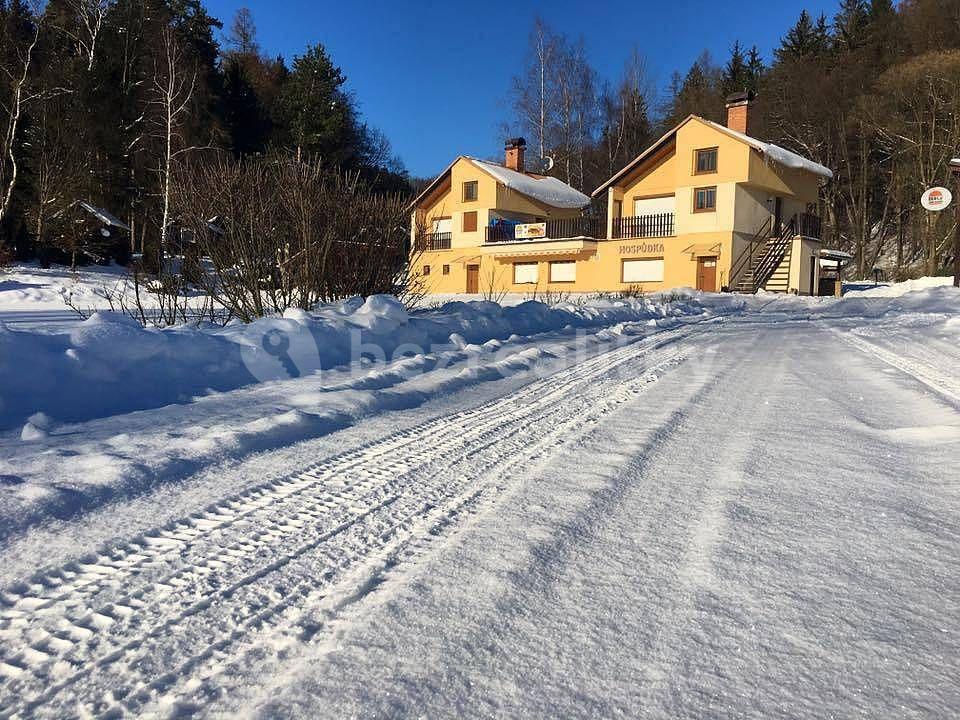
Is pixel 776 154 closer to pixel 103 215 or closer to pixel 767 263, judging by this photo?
pixel 767 263

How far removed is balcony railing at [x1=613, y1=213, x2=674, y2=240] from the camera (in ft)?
103

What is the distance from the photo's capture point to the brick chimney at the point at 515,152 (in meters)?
38.8

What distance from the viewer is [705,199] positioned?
30438 millimetres

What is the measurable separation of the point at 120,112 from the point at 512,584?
36697 mm

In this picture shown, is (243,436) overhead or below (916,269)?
below

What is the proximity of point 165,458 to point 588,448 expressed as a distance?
2386 mm

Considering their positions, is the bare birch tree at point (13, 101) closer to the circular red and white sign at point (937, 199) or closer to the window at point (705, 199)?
the window at point (705, 199)

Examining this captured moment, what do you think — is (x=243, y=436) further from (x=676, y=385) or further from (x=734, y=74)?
(x=734, y=74)

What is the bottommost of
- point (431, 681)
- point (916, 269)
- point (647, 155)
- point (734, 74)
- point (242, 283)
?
point (431, 681)

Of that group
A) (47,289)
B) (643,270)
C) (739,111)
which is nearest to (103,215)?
(47,289)

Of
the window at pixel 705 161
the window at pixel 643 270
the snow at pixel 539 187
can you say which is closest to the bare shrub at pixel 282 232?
the window at pixel 643 270

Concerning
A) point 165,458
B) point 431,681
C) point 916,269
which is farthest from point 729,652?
point 916,269

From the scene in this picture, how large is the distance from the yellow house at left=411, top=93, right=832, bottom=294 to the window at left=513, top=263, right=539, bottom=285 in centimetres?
6

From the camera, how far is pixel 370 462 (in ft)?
11.6
